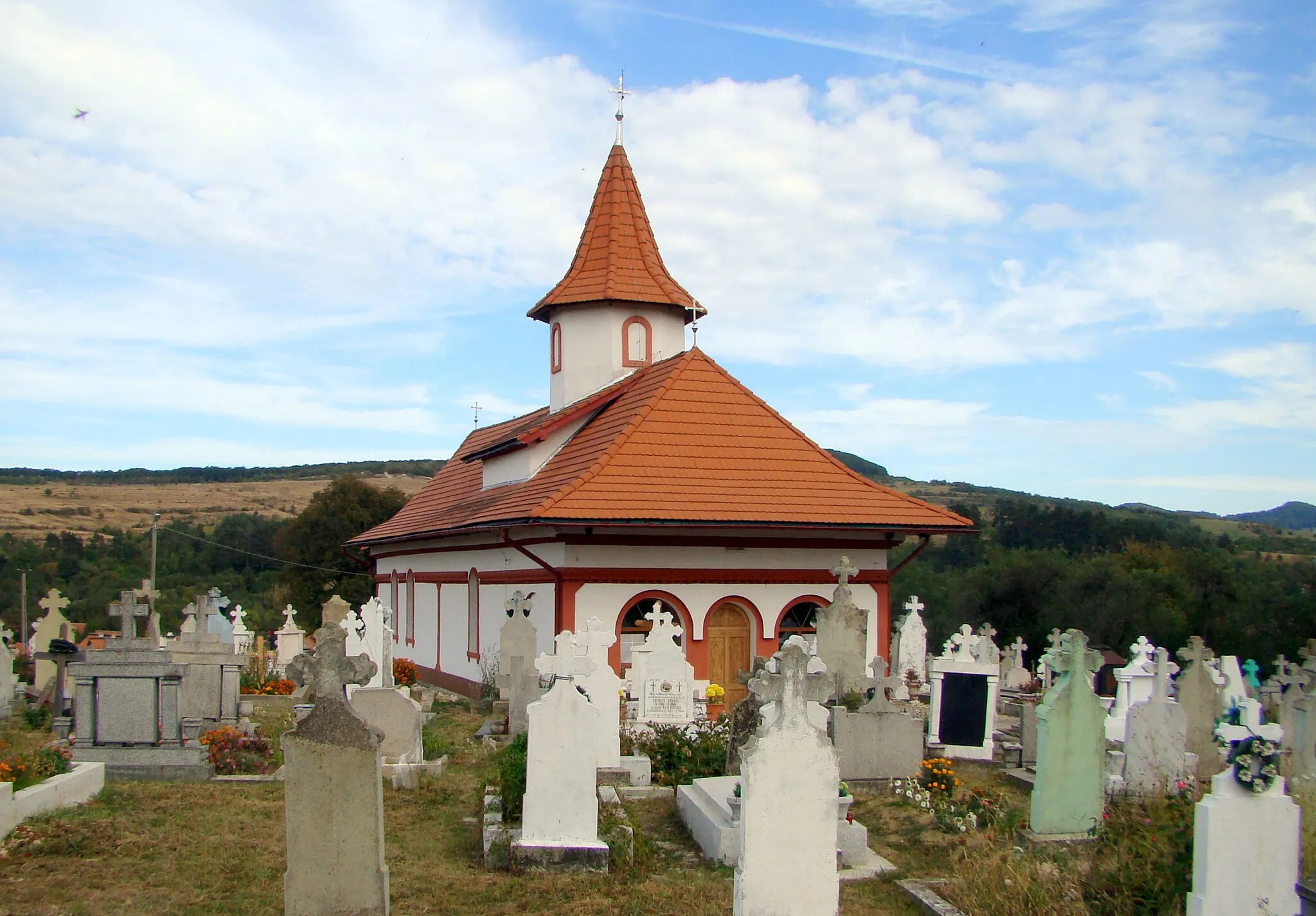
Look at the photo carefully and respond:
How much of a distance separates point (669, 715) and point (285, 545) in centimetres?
3523

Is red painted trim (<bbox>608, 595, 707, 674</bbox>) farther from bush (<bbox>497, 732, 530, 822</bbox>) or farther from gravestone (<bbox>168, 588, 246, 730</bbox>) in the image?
bush (<bbox>497, 732, 530, 822</bbox>)

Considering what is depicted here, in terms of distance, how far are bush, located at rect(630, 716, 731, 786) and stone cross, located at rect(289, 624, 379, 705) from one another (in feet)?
15.3

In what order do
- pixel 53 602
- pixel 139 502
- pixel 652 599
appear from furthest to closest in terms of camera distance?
pixel 139 502
pixel 53 602
pixel 652 599

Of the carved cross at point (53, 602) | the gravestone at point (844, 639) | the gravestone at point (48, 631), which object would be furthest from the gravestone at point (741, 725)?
the carved cross at point (53, 602)

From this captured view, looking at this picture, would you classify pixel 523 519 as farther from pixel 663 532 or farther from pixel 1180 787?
pixel 1180 787

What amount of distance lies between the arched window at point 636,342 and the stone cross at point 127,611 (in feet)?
38.2

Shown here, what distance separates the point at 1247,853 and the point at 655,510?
11.0 m

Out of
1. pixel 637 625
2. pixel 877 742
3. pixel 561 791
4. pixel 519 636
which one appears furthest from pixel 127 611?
pixel 877 742

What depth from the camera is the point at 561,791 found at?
27.7 feet

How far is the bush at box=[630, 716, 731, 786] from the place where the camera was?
37.2 ft

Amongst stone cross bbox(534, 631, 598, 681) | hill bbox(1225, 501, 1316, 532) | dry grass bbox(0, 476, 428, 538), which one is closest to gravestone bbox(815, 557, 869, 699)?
stone cross bbox(534, 631, 598, 681)

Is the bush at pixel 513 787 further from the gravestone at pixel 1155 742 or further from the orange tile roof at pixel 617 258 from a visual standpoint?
the orange tile roof at pixel 617 258

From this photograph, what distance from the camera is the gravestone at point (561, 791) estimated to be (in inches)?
325

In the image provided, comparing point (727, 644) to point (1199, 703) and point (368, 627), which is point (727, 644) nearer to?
point (368, 627)
